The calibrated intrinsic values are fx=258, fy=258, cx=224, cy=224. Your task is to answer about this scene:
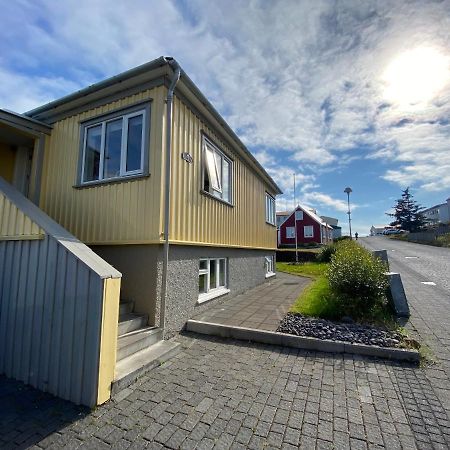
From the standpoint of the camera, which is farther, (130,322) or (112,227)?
(112,227)

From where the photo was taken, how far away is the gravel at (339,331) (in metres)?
4.25

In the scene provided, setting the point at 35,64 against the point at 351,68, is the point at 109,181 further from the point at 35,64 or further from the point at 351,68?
the point at 351,68

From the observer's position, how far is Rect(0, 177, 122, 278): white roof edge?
121 inches

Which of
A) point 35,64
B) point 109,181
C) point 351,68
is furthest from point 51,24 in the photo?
point 351,68

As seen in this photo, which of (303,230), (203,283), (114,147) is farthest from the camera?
(303,230)

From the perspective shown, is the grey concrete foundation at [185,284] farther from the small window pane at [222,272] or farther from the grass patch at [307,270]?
the grass patch at [307,270]

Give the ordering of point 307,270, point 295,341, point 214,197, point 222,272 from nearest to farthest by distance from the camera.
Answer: point 295,341 < point 214,197 < point 222,272 < point 307,270

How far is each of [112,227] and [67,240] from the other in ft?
5.74

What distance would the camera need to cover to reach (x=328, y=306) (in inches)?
235

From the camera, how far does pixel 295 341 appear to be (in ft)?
14.5

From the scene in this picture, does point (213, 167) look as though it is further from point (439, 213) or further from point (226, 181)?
point (439, 213)

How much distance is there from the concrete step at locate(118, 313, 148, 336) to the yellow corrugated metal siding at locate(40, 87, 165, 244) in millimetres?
1327

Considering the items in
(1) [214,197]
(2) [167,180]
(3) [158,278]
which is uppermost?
(1) [214,197]

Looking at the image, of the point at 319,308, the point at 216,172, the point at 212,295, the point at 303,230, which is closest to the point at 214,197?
the point at 216,172
